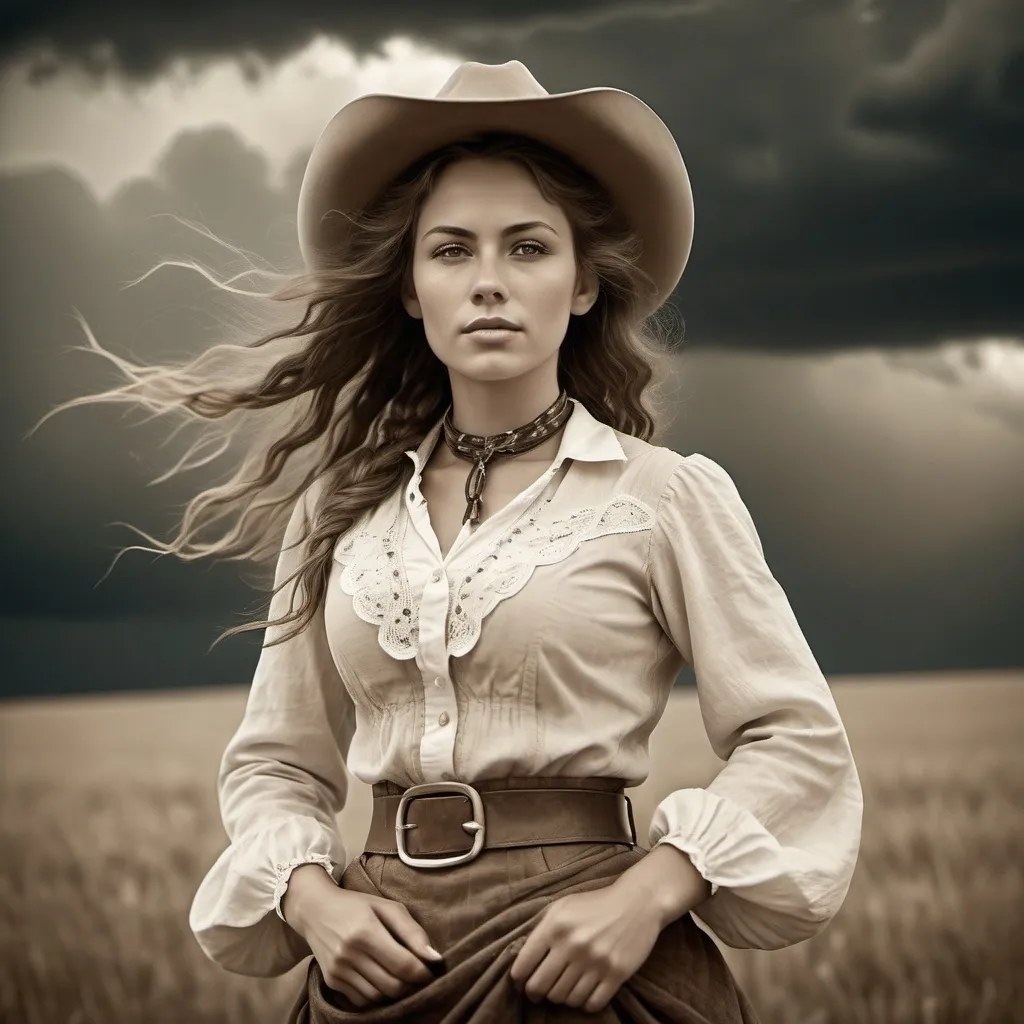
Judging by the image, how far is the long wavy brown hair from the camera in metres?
1.80

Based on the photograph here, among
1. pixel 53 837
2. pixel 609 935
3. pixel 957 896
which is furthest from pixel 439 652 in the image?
pixel 53 837

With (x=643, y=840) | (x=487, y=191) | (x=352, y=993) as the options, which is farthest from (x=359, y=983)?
(x=643, y=840)

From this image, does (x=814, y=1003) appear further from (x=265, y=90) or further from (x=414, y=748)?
(x=265, y=90)

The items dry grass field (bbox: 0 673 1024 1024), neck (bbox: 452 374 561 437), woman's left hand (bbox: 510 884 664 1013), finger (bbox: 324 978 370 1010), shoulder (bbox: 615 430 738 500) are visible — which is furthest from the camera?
dry grass field (bbox: 0 673 1024 1024)

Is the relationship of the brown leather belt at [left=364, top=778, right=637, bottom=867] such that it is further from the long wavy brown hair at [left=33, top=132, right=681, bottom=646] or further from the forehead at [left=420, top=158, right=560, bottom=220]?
the forehead at [left=420, top=158, right=560, bottom=220]

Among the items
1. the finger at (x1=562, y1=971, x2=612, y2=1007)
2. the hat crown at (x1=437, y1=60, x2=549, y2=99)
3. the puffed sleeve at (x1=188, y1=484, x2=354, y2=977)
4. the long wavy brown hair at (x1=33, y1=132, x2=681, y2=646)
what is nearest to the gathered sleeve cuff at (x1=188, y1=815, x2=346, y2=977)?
the puffed sleeve at (x1=188, y1=484, x2=354, y2=977)

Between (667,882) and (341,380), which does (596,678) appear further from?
(341,380)

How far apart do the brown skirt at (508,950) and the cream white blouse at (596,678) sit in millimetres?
56

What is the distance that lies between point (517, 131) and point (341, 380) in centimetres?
40

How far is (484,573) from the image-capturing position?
1.59 metres

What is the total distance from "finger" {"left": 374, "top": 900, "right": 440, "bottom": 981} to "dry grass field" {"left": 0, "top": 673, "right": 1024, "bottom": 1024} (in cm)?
223

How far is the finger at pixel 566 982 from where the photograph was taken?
1.41m

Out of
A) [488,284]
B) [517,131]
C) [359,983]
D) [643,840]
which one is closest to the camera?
[359,983]

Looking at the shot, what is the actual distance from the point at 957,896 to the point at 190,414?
2684mm
